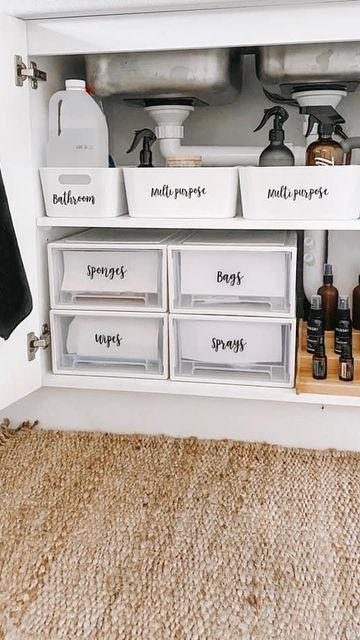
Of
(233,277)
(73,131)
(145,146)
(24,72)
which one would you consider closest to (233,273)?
(233,277)

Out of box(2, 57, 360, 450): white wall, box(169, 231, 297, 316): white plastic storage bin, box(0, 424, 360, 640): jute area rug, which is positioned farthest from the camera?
box(2, 57, 360, 450): white wall

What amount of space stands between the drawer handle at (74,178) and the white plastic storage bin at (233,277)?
8.3 inches

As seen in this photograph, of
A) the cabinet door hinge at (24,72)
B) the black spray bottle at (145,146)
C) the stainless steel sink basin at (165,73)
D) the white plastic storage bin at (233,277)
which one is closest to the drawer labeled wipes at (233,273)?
the white plastic storage bin at (233,277)

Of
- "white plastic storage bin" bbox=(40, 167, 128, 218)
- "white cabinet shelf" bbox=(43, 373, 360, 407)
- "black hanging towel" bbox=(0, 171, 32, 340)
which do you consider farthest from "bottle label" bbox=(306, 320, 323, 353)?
"black hanging towel" bbox=(0, 171, 32, 340)

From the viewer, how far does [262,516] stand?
1.18 metres

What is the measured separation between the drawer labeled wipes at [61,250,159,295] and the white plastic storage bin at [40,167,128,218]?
0.09m

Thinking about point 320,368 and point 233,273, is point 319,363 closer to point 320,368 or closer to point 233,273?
point 320,368

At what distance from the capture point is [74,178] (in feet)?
4.30

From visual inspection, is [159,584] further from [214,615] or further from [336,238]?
[336,238]

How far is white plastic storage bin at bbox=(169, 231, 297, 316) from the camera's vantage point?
129 cm

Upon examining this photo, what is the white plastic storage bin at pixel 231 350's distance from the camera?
1.33 metres

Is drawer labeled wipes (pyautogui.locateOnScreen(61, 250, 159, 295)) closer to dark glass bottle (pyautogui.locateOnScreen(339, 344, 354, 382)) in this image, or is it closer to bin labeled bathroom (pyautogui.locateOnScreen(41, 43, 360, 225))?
bin labeled bathroom (pyautogui.locateOnScreen(41, 43, 360, 225))

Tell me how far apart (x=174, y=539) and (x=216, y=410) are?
1.21ft

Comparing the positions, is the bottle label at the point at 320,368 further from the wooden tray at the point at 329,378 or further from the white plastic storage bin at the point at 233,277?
the white plastic storage bin at the point at 233,277
